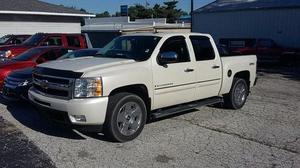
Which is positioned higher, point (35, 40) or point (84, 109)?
point (35, 40)

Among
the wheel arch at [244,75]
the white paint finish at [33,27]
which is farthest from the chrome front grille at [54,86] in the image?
the white paint finish at [33,27]

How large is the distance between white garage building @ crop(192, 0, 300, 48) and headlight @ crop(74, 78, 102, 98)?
69.6 ft

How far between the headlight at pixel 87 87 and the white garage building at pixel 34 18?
1953 centimetres

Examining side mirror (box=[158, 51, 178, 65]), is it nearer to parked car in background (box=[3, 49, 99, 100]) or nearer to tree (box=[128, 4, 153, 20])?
parked car in background (box=[3, 49, 99, 100])

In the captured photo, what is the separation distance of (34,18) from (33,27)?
59cm

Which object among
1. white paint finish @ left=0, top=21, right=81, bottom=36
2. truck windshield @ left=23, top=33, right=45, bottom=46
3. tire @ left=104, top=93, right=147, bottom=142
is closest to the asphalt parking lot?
tire @ left=104, top=93, right=147, bottom=142

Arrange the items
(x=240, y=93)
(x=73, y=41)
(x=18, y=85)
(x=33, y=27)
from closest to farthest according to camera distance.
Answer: (x=18, y=85), (x=240, y=93), (x=73, y=41), (x=33, y=27)

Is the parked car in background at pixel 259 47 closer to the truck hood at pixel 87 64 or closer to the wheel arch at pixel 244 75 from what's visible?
the wheel arch at pixel 244 75

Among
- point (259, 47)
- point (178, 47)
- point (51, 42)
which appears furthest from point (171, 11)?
point (178, 47)

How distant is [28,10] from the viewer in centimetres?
2469

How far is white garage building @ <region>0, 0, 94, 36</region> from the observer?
2422cm

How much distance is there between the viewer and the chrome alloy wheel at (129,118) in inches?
249

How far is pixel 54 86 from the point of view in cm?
625

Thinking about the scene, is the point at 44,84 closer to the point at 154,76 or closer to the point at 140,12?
the point at 154,76
